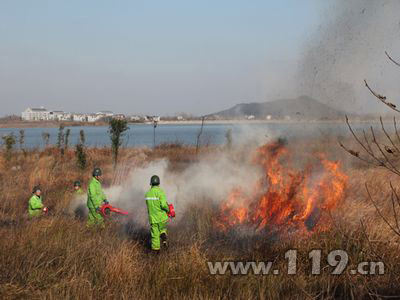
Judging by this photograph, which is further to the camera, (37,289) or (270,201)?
(270,201)

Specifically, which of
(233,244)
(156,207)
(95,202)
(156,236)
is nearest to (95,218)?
(95,202)

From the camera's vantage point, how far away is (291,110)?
12.2m

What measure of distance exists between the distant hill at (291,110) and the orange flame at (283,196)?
3.64 ft

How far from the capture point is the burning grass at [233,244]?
5527 mm

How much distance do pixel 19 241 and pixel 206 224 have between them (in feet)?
14.9

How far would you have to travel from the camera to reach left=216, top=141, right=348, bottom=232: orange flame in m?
9.64

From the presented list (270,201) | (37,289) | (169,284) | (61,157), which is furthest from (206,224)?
(61,157)

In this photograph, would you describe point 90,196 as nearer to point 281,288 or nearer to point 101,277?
point 101,277

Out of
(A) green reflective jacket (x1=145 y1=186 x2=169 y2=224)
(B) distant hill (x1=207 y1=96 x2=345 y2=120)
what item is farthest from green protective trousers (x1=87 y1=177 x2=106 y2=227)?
(B) distant hill (x1=207 y1=96 x2=345 y2=120)

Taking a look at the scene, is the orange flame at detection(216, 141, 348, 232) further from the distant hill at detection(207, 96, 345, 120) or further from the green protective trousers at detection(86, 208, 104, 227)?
the green protective trousers at detection(86, 208, 104, 227)

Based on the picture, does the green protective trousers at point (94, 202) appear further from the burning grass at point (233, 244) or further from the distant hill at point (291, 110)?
the distant hill at point (291, 110)

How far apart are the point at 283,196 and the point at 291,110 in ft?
10.7

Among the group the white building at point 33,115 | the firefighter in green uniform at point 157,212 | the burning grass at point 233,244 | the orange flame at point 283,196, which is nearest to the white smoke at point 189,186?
the burning grass at point 233,244

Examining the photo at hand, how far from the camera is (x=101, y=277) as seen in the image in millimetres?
5926
